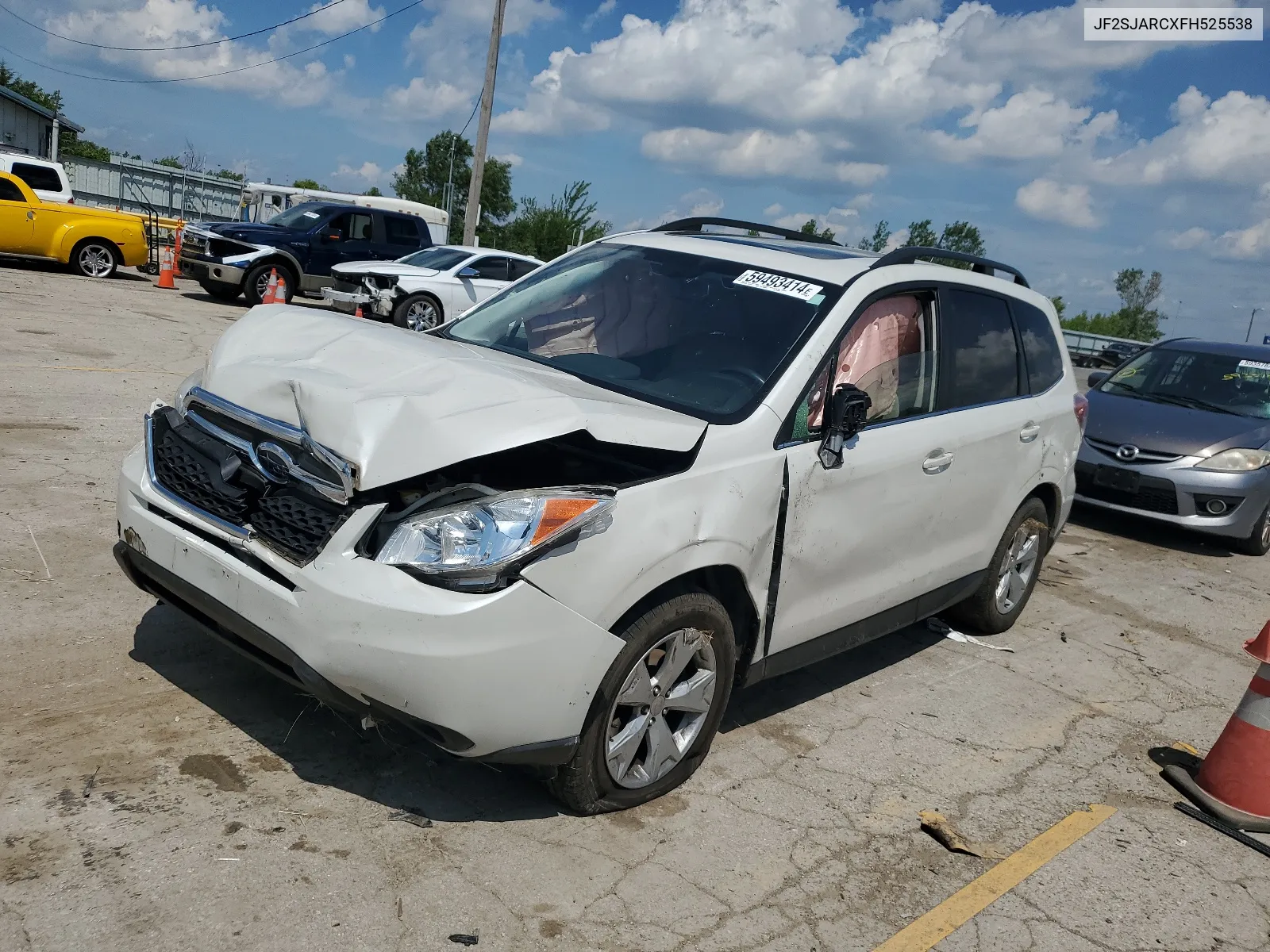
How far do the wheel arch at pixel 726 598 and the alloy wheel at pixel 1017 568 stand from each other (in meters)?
2.28

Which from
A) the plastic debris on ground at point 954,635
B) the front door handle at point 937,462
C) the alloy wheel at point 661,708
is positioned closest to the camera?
the alloy wheel at point 661,708

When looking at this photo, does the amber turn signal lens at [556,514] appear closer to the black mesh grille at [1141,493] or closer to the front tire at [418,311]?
the black mesh grille at [1141,493]

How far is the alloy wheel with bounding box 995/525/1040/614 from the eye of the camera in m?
5.75

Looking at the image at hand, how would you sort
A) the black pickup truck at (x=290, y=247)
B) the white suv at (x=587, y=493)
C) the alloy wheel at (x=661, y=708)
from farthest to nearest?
the black pickup truck at (x=290, y=247) → the alloy wheel at (x=661, y=708) → the white suv at (x=587, y=493)

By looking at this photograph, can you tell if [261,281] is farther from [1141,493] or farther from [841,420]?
[841,420]

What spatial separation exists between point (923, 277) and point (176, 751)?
3524 millimetres

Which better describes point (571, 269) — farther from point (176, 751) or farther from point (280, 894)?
point (280, 894)

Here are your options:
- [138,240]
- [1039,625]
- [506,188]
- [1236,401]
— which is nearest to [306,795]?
[1039,625]

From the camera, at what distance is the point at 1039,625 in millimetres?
6418

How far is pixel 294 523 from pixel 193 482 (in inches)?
21.0

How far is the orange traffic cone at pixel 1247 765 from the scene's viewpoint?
416 centimetres

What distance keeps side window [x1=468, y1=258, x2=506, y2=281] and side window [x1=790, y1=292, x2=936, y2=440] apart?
1336cm

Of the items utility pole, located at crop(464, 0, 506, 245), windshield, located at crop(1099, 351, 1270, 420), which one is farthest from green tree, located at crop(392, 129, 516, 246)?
windshield, located at crop(1099, 351, 1270, 420)

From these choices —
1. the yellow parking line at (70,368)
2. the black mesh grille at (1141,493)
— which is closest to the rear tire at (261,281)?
the yellow parking line at (70,368)
